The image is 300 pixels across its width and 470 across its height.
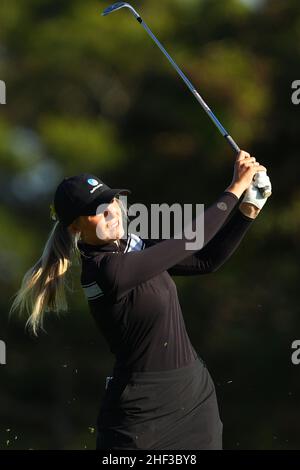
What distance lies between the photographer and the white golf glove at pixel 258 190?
3.23 m

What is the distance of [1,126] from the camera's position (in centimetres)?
1208

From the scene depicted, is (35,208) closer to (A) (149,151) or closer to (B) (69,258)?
(A) (149,151)

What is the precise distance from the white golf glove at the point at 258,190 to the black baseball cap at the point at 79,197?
0.38 m

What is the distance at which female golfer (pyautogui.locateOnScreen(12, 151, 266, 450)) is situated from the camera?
122 inches

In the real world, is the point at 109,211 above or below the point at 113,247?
above

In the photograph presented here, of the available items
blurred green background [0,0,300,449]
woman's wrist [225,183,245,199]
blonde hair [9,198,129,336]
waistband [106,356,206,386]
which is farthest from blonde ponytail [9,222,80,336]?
blurred green background [0,0,300,449]

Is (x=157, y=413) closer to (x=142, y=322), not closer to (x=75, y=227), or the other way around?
(x=142, y=322)

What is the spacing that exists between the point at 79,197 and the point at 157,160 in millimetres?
9487

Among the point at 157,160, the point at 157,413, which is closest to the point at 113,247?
the point at 157,413

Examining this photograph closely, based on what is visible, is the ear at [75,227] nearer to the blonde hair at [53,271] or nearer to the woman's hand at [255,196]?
the blonde hair at [53,271]

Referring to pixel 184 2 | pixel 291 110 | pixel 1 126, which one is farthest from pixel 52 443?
pixel 184 2

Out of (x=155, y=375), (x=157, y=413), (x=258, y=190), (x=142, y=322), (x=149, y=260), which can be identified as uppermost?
(x=258, y=190)

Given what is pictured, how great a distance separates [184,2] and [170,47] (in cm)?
87

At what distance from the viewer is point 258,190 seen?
3273mm
